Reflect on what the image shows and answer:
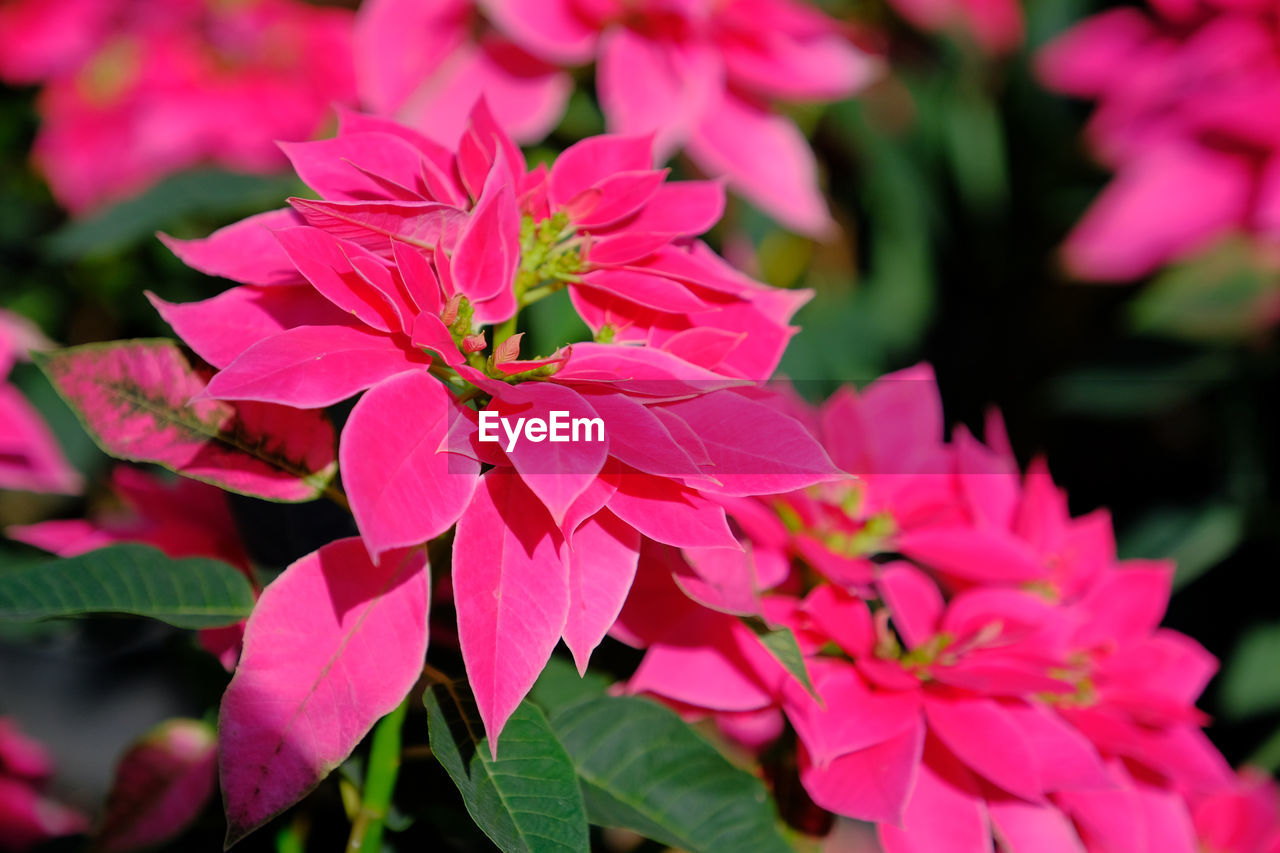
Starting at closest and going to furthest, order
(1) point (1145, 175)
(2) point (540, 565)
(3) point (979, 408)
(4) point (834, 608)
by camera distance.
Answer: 1. (2) point (540, 565)
2. (4) point (834, 608)
3. (1) point (1145, 175)
4. (3) point (979, 408)

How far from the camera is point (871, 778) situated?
1.56 ft

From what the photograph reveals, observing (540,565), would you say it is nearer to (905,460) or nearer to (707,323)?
(707,323)

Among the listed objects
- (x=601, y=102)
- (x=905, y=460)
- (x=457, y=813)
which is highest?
(x=601, y=102)

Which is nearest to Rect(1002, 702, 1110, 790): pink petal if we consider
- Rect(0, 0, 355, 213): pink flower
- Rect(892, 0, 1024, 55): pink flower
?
Rect(0, 0, 355, 213): pink flower

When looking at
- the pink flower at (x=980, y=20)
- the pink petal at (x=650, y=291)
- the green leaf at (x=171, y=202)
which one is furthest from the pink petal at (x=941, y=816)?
the pink flower at (x=980, y=20)

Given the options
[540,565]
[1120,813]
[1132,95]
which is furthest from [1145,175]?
[540,565]

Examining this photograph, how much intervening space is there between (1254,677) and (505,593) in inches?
34.3

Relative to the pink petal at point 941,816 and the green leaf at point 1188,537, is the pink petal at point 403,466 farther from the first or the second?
the green leaf at point 1188,537

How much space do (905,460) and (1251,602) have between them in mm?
695

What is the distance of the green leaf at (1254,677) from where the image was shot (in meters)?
0.95

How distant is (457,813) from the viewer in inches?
19.1

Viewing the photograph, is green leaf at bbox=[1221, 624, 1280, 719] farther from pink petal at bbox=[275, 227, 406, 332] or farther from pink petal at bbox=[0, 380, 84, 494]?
pink petal at bbox=[0, 380, 84, 494]

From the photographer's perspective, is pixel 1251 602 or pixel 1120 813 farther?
pixel 1251 602

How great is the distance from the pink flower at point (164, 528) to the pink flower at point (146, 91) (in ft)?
1.64
